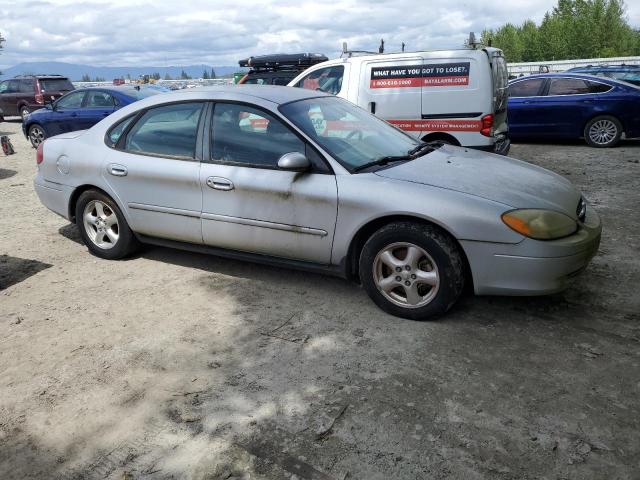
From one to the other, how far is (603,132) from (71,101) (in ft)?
37.6

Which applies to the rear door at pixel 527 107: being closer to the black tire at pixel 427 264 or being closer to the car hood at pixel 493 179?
the car hood at pixel 493 179

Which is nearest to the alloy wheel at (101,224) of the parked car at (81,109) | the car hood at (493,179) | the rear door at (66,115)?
the car hood at (493,179)

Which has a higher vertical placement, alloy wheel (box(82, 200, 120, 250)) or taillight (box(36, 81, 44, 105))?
taillight (box(36, 81, 44, 105))

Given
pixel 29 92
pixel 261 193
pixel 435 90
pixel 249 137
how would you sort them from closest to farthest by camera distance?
pixel 261 193 → pixel 249 137 → pixel 435 90 → pixel 29 92

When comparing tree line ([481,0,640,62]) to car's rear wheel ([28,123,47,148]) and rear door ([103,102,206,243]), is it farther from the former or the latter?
rear door ([103,102,206,243])

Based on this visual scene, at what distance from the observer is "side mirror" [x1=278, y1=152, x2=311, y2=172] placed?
3.93 meters

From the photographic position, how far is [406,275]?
148 inches

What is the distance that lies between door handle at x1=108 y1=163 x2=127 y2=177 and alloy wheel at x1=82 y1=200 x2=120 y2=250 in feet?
1.24

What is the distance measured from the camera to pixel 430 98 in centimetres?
796

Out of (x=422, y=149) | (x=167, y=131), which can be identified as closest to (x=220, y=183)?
(x=167, y=131)

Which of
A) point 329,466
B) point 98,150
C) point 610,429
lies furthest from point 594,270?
point 98,150

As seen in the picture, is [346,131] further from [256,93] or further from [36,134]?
[36,134]

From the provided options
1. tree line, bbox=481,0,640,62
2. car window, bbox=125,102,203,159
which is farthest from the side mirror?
tree line, bbox=481,0,640,62

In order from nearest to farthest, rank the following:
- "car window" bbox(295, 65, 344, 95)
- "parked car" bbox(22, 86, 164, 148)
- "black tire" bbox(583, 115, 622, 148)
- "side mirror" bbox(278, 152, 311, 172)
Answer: "side mirror" bbox(278, 152, 311, 172) → "car window" bbox(295, 65, 344, 95) → "black tire" bbox(583, 115, 622, 148) → "parked car" bbox(22, 86, 164, 148)
